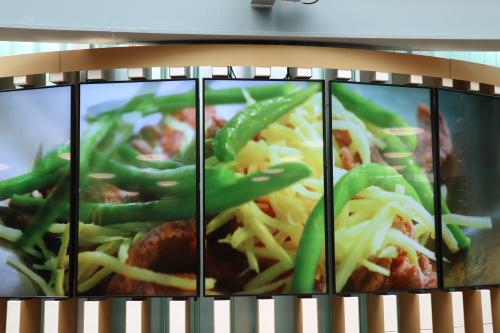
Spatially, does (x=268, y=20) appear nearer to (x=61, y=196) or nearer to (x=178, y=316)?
(x=61, y=196)

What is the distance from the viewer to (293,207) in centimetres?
484

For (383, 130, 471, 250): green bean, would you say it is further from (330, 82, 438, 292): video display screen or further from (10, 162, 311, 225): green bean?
(10, 162, 311, 225): green bean

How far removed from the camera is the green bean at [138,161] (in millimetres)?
4832

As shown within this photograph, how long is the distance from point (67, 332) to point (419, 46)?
391 cm

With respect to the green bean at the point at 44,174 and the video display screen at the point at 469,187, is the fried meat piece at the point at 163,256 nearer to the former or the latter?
the green bean at the point at 44,174

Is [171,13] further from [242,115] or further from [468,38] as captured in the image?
[468,38]

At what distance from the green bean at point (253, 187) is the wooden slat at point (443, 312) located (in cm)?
169

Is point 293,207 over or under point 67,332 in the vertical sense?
over

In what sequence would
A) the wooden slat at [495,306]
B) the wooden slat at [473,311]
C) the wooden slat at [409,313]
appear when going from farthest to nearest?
the wooden slat at [495,306] → the wooden slat at [473,311] → the wooden slat at [409,313]

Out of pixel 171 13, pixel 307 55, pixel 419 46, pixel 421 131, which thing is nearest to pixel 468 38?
pixel 419 46

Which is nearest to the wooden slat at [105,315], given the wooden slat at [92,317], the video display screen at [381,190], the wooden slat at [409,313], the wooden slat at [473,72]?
the wooden slat at [92,317]

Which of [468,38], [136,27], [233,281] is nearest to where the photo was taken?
[233,281]

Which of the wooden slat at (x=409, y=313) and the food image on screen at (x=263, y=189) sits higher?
the food image on screen at (x=263, y=189)

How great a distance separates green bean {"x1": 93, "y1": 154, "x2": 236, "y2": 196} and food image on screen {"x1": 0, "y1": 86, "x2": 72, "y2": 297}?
1.51ft
